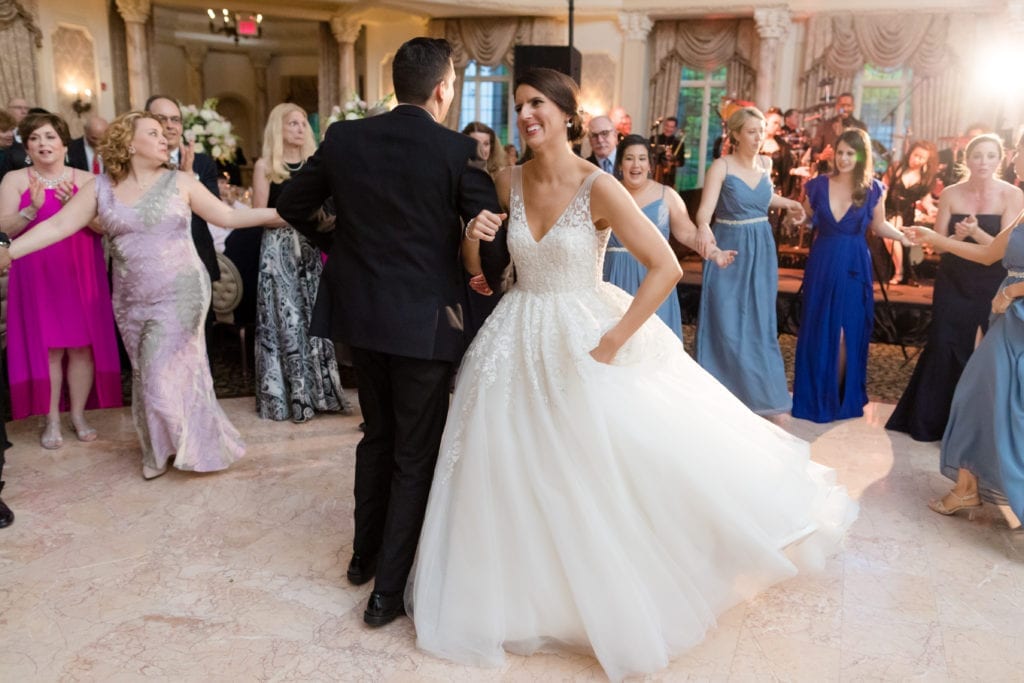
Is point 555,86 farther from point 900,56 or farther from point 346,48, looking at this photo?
point 346,48

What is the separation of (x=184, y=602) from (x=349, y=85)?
41.7 feet

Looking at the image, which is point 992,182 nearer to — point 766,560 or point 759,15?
point 766,560

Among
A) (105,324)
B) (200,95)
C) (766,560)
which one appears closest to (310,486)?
(105,324)

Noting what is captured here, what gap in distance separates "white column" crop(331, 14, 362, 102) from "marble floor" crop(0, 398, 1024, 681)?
1141 centimetres

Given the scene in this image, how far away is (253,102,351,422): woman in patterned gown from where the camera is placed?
432 cm

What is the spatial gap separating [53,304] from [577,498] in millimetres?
2990

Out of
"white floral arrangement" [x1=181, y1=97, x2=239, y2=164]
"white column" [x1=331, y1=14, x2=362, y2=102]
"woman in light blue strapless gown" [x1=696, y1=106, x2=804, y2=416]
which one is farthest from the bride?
"white column" [x1=331, y1=14, x2=362, y2=102]

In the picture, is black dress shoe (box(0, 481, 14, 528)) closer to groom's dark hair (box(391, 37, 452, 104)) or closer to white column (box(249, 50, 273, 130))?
groom's dark hair (box(391, 37, 452, 104))

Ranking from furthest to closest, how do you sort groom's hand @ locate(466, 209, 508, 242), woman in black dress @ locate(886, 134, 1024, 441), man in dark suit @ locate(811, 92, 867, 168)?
man in dark suit @ locate(811, 92, 867, 168)
woman in black dress @ locate(886, 134, 1024, 441)
groom's hand @ locate(466, 209, 508, 242)

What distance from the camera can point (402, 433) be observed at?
2.35m

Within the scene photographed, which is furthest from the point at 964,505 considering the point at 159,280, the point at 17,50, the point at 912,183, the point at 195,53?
the point at 195,53

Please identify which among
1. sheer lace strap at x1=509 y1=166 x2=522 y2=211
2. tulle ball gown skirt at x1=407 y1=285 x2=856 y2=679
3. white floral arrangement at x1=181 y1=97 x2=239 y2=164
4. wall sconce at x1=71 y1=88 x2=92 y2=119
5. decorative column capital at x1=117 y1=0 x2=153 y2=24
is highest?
decorative column capital at x1=117 y1=0 x2=153 y2=24

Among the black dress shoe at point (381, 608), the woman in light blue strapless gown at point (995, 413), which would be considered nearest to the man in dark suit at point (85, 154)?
the black dress shoe at point (381, 608)

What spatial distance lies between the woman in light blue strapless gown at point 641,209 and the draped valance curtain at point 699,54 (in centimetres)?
913
